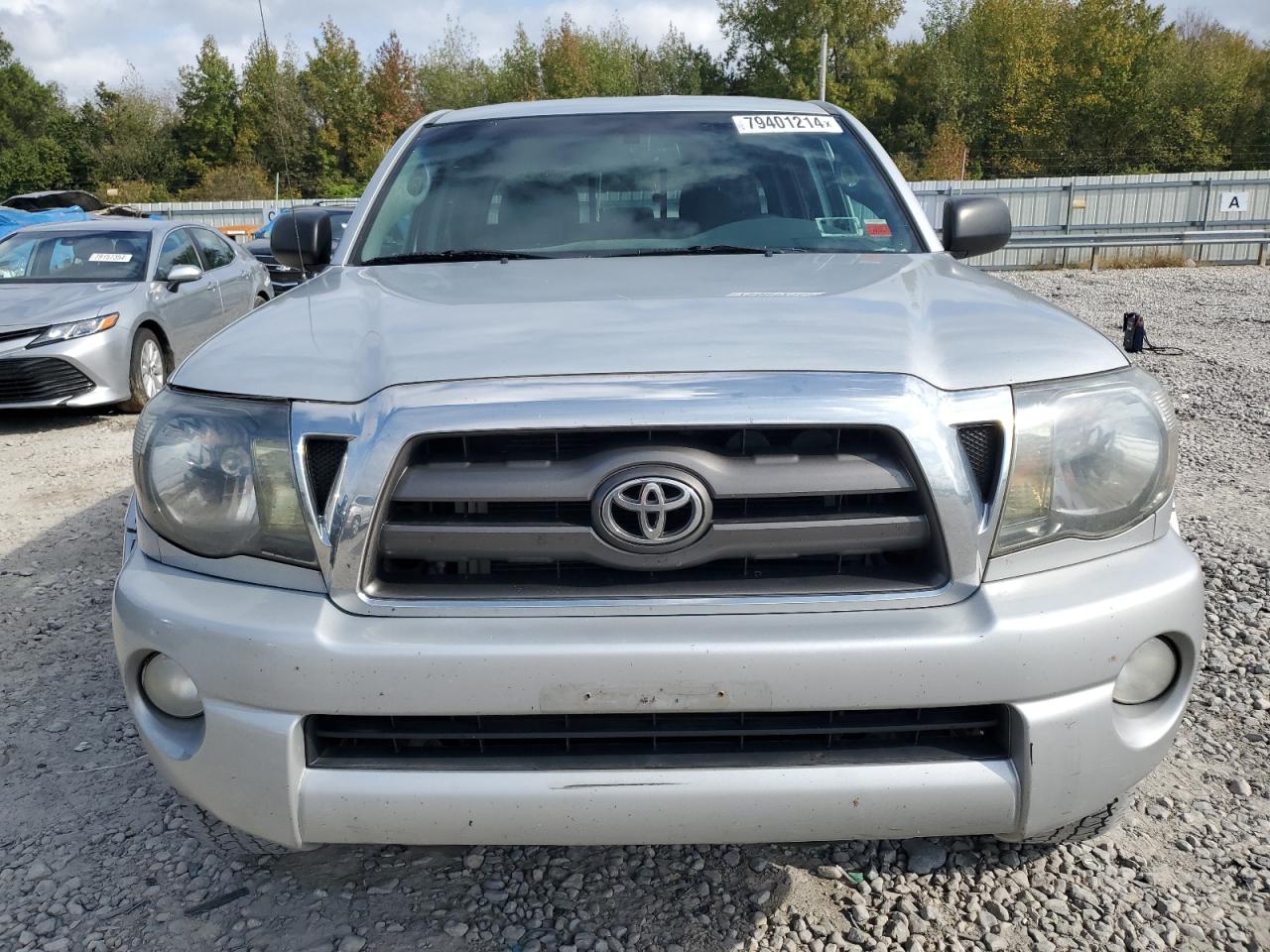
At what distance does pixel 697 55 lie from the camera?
64750 millimetres

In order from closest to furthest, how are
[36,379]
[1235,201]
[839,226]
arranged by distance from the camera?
[839,226] < [36,379] < [1235,201]

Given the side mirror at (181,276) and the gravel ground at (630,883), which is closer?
the gravel ground at (630,883)

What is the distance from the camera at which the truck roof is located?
344 cm

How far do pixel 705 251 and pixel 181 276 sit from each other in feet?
22.6

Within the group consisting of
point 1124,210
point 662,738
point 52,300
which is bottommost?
point 1124,210

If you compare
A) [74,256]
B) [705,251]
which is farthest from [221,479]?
[74,256]

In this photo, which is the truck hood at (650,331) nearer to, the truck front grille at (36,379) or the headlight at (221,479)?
the headlight at (221,479)

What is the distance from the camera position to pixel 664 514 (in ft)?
5.56

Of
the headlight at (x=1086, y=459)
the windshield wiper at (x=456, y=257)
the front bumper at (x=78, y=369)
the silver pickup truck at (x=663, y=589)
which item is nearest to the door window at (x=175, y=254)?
the front bumper at (x=78, y=369)

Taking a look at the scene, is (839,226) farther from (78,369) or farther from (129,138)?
(129,138)

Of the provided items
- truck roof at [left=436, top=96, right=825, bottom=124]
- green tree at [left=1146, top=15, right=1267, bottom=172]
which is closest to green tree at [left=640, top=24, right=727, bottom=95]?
green tree at [left=1146, top=15, right=1267, bottom=172]

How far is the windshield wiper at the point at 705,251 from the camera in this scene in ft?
9.16

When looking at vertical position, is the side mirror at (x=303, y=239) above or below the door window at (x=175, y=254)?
above

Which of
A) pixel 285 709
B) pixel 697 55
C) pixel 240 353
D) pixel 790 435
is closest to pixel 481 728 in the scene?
pixel 285 709
